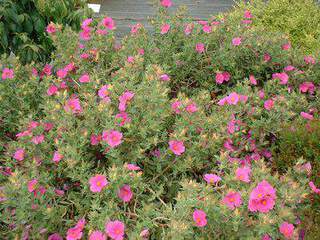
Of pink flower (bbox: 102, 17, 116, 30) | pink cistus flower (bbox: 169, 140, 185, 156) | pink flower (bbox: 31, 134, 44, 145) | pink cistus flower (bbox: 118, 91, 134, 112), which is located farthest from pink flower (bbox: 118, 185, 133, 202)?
pink flower (bbox: 102, 17, 116, 30)

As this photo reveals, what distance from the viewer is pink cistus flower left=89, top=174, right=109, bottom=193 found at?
192cm

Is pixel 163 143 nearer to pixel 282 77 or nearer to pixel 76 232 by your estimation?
pixel 76 232

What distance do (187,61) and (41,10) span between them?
1084 millimetres

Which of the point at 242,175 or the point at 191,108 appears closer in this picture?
the point at 242,175

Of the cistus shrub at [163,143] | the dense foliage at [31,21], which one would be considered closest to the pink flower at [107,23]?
the cistus shrub at [163,143]

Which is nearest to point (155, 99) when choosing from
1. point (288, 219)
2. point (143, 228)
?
point (143, 228)

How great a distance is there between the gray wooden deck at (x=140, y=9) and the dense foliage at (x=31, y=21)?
1.95 m

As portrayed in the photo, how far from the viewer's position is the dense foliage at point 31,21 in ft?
10.5

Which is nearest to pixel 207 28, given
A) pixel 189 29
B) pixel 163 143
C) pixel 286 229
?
pixel 189 29

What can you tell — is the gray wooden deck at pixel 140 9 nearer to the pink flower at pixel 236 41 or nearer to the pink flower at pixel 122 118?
the pink flower at pixel 236 41

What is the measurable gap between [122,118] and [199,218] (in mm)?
663

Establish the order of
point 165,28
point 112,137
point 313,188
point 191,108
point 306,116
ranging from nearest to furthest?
point 112,137
point 313,188
point 191,108
point 306,116
point 165,28

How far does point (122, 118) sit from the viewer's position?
87.0 inches

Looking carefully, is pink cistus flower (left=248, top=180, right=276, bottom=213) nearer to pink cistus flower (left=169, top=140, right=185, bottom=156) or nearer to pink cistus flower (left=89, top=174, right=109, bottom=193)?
pink cistus flower (left=169, top=140, right=185, bottom=156)
